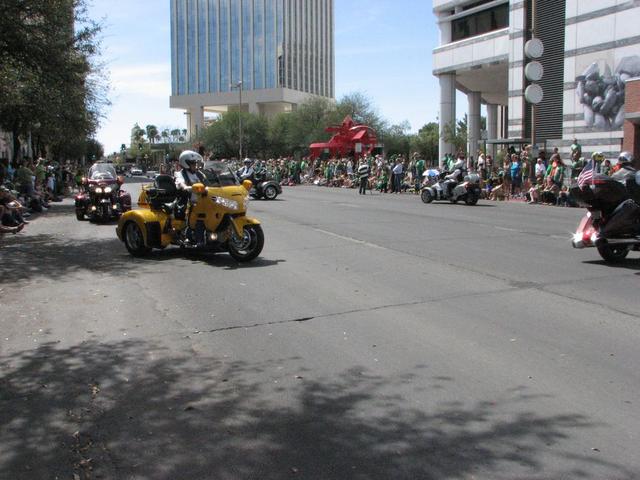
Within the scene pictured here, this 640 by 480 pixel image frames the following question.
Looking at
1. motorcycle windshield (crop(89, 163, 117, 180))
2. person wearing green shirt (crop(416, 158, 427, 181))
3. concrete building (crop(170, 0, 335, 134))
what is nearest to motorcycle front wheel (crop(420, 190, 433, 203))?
person wearing green shirt (crop(416, 158, 427, 181))

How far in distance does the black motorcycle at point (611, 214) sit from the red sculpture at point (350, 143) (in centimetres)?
3142

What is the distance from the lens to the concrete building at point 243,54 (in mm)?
→ 126812

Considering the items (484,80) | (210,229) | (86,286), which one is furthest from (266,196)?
(484,80)

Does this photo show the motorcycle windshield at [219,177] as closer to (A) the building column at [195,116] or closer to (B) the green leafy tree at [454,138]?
(B) the green leafy tree at [454,138]

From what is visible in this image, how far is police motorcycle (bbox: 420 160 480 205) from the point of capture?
2264cm

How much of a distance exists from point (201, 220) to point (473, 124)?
41.3 metres

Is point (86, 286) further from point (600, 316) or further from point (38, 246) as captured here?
point (600, 316)

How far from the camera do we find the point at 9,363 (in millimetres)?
5395

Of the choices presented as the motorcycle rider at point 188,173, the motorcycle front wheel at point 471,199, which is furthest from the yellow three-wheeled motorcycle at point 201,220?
the motorcycle front wheel at point 471,199

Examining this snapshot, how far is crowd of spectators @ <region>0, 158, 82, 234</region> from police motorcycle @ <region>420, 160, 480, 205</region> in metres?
13.4

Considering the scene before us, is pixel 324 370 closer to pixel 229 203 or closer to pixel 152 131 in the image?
pixel 229 203

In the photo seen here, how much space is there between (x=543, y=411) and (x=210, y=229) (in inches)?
282

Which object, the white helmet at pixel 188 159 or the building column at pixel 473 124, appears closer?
the white helmet at pixel 188 159

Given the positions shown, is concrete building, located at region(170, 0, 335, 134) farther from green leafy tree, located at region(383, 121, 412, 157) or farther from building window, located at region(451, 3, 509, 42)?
building window, located at region(451, 3, 509, 42)
